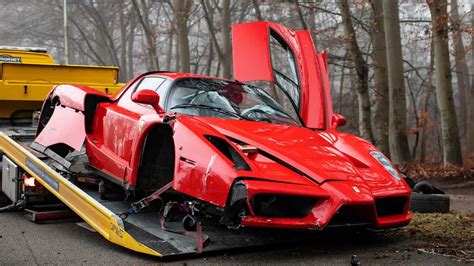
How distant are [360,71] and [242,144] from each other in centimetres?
1094

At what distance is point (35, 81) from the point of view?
30.7ft

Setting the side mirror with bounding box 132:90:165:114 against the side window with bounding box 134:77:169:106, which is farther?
the side window with bounding box 134:77:169:106

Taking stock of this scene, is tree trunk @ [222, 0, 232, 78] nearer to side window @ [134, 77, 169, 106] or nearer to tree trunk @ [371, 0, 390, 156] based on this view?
tree trunk @ [371, 0, 390, 156]

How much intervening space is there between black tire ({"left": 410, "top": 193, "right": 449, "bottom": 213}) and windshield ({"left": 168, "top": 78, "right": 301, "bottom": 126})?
2.54m

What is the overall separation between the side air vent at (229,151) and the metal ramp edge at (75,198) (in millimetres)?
964

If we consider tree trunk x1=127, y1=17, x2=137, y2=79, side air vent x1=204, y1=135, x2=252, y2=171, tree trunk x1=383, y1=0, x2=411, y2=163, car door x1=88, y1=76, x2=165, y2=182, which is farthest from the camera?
tree trunk x1=127, y1=17, x2=137, y2=79

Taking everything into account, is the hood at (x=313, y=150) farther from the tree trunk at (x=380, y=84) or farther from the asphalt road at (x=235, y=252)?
the tree trunk at (x=380, y=84)

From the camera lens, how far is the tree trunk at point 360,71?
15031mm

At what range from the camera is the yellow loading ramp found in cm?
464

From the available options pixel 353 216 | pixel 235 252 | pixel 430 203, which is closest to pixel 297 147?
pixel 353 216

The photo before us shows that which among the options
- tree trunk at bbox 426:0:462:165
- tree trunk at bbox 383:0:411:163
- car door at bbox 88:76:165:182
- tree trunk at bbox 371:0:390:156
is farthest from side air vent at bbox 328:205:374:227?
tree trunk at bbox 371:0:390:156

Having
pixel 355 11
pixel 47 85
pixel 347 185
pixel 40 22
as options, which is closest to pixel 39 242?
pixel 347 185

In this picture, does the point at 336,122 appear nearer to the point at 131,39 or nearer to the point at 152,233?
the point at 152,233

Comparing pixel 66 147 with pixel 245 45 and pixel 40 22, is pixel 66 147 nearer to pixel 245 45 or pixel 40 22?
pixel 245 45
